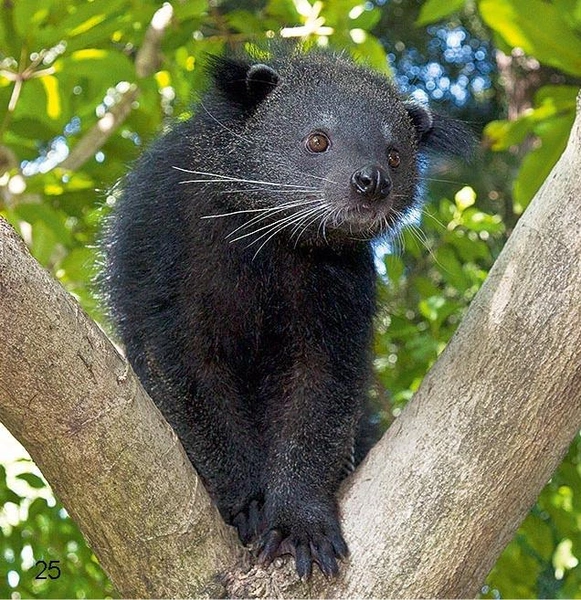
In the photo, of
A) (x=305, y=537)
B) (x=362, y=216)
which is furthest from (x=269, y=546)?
(x=362, y=216)

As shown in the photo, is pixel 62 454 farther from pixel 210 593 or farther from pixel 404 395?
pixel 404 395

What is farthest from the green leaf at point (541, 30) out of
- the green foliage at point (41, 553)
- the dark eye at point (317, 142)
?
the green foliage at point (41, 553)

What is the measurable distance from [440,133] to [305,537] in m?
1.86

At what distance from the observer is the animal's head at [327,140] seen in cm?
363

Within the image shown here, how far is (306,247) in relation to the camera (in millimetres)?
3990

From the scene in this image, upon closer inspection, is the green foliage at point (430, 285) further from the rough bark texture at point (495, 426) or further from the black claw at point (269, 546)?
the black claw at point (269, 546)

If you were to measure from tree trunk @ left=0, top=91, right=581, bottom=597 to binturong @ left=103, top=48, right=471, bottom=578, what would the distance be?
0.55 m

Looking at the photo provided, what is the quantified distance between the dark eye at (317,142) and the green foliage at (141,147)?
622mm

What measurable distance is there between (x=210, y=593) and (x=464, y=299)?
285 centimetres

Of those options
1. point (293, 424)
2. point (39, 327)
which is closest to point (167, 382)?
point (293, 424)

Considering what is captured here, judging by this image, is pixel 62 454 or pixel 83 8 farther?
pixel 83 8

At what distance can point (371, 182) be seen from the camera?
3510 millimetres

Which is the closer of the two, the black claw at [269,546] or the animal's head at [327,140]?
the black claw at [269,546]

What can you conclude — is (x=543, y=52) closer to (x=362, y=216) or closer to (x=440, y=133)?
(x=440, y=133)
